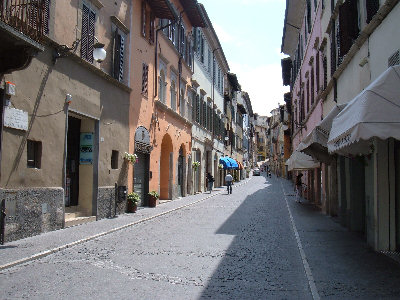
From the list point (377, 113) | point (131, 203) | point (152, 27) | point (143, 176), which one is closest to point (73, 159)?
point (131, 203)

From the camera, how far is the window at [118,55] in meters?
15.8

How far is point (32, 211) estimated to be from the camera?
10.4 m

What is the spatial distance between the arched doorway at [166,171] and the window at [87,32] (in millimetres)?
10633

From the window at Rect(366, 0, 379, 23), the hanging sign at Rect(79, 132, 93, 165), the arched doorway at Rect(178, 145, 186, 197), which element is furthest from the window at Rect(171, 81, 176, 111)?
the window at Rect(366, 0, 379, 23)

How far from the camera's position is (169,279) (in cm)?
653

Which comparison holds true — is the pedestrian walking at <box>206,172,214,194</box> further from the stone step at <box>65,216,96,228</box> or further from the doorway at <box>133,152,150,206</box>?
the stone step at <box>65,216,96,228</box>

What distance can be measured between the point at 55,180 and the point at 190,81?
17707 millimetres

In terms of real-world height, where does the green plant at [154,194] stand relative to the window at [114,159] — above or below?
below

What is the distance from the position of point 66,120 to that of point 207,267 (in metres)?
6.93

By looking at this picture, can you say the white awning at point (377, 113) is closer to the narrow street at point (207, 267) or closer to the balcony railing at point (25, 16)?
the narrow street at point (207, 267)

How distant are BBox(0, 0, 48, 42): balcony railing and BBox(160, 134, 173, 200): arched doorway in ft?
47.5

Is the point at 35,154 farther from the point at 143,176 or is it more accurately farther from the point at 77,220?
the point at 143,176

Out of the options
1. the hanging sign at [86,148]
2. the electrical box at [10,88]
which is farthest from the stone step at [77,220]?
the electrical box at [10,88]

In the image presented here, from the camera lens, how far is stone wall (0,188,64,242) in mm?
9555
